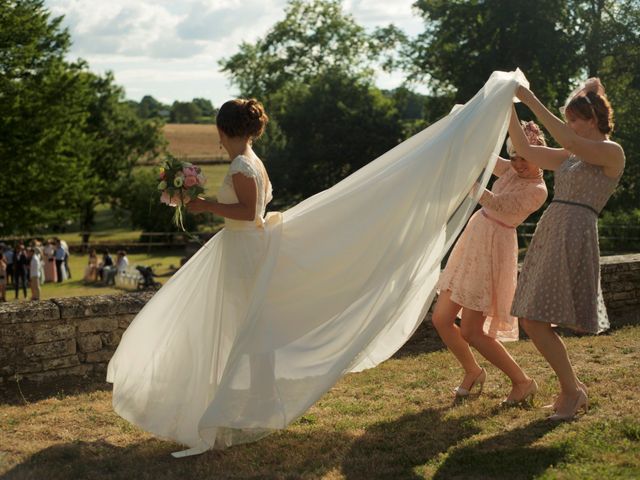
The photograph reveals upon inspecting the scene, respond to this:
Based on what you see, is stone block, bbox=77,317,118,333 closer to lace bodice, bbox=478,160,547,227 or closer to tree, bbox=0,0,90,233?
lace bodice, bbox=478,160,547,227

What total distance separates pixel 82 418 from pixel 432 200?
3122 mm

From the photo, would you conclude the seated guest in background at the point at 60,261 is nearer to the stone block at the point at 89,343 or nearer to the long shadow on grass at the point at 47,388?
the stone block at the point at 89,343

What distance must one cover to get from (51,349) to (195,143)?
76.7 metres

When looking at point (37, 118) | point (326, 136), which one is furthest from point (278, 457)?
point (326, 136)

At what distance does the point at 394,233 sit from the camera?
5547 millimetres

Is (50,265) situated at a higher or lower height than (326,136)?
lower

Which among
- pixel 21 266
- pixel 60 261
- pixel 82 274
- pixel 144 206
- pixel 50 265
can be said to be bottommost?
pixel 82 274

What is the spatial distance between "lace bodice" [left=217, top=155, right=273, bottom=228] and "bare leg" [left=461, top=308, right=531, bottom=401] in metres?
1.77

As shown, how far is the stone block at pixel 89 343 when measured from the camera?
303 inches

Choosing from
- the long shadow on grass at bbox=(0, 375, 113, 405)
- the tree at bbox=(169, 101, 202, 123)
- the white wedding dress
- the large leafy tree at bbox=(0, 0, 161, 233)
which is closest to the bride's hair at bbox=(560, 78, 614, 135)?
the white wedding dress

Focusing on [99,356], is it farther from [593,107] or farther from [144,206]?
[144,206]

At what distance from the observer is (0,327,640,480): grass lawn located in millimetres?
4875

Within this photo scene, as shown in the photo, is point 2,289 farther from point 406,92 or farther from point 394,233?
point 406,92

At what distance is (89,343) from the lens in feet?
25.4
